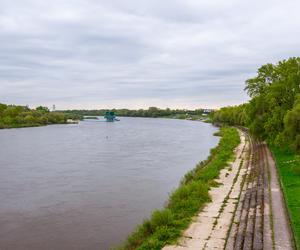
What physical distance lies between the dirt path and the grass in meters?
0.31

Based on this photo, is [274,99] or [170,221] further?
[274,99]

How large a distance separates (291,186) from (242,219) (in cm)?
643

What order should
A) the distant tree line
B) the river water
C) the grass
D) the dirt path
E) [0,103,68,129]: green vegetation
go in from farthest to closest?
[0,103,68,129]: green vegetation
the distant tree line
the river water
the grass
the dirt path

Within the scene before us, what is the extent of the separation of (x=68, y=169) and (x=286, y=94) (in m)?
22.9

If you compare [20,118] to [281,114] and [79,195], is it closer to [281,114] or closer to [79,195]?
[281,114]

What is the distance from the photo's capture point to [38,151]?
48938 millimetres

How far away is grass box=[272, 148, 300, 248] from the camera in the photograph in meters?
14.5

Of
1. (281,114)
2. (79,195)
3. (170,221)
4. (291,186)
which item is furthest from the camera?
(281,114)

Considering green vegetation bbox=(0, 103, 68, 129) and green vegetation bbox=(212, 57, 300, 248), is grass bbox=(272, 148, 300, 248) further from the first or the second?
green vegetation bbox=(0, 103, 68, 129)

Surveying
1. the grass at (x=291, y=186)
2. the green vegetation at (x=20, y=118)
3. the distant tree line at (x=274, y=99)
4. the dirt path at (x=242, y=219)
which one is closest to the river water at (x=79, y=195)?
the dirt path at (x=242, y=219)

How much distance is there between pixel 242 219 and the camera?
15508 mm

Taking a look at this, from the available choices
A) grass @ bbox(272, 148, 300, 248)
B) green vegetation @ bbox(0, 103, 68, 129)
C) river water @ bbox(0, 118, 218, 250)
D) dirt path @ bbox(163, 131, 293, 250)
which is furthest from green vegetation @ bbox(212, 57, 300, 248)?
green vegetation @ bbox(0, 103, 68, 129)

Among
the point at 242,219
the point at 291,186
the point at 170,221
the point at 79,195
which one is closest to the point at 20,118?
the point at 79,195

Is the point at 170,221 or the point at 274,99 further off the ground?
the point at 274,99
